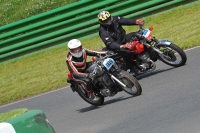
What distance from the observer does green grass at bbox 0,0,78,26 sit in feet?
68.7

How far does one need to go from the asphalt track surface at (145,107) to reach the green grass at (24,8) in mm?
7571

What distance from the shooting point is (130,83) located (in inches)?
437

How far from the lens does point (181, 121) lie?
28.1 feet

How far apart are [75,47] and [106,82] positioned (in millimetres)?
906

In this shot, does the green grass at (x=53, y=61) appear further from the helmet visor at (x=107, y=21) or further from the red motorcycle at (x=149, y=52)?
the helmet visor at (x=107, y=21)

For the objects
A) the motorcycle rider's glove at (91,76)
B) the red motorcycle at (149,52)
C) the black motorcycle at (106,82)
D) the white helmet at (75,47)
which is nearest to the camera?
the black motorcycle at (106,82)

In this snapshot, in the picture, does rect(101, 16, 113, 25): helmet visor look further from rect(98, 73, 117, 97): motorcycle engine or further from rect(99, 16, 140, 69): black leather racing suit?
rect(98, 73, 117, 97): motorcycle engine

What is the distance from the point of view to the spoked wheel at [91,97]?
457 inches

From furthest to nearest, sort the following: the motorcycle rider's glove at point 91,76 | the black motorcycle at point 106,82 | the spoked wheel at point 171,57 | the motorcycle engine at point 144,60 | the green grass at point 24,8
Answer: the green grass at point 24,8 < the motorcycle engine at point 144,60 < the spoked wheel at point 171,57 < the motorcycle rider's glove at point 91,76 < the black motorcycle at point 106,82

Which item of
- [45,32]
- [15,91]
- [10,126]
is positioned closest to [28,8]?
[45,32]

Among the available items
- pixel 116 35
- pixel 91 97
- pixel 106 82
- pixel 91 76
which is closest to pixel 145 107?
pixel 106 82

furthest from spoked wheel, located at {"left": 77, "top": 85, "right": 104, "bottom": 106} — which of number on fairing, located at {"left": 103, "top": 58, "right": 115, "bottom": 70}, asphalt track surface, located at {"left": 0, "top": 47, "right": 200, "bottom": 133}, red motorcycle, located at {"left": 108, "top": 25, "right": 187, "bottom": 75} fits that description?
red motorcycle, located at {"left": 108, "top": 25, "right": 187, "bottom": 75}

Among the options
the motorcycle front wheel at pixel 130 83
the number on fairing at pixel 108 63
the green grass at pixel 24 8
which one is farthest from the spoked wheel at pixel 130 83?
the green grass at pixel 24 8

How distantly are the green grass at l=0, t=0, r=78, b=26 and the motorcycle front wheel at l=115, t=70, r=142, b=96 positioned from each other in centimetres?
1015
